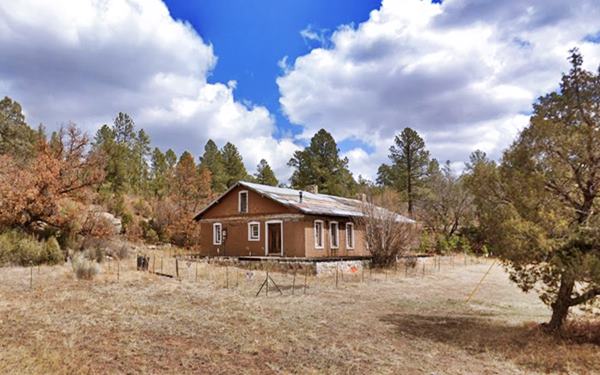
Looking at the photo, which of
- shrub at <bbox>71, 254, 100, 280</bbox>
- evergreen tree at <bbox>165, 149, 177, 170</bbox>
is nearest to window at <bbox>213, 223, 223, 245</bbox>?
shrub at <bbox>71, 254, 100, 280</bbox>

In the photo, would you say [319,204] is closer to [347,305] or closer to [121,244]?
[121,244]

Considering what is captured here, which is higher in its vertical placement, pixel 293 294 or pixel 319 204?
pixel 319 204

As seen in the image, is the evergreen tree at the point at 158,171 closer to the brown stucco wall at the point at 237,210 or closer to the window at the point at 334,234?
the brown stucco wall at the point at 237,210

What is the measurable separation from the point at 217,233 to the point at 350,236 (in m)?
8.71

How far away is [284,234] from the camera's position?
24.6 meters

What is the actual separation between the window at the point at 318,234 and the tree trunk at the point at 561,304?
629 inches

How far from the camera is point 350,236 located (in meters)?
28.4

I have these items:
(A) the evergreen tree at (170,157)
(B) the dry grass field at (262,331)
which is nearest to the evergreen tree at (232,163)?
(A) the evergreen tree at (170,157)

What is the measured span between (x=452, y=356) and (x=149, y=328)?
6.07 metres

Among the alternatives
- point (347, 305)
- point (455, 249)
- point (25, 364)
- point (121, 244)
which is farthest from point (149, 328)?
point (455, 249)

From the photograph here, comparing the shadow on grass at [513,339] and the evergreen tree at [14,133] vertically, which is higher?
the evergreen tree at [14,133]

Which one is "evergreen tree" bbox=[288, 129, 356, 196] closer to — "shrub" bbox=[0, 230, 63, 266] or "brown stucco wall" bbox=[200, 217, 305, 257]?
"brown stucco wall" bbox=[200, 217, 305, 257]

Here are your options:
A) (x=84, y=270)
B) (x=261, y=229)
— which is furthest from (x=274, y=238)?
(x=84, y=270)

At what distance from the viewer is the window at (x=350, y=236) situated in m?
28.1
